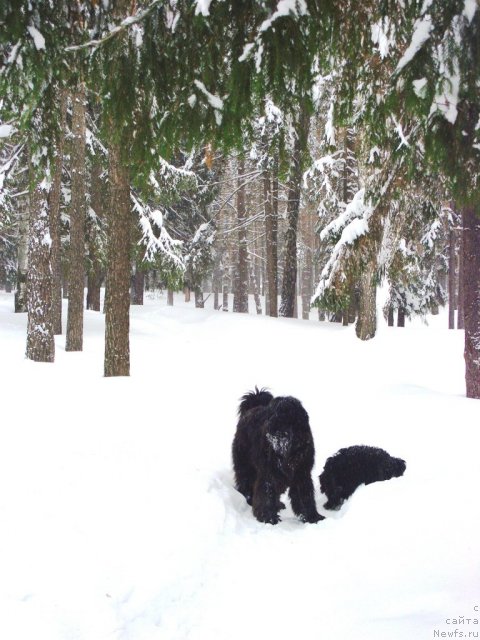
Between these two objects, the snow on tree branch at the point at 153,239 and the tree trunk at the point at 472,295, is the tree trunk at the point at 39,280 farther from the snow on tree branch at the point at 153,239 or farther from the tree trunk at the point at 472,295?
the tree trunk at the point at 472,295

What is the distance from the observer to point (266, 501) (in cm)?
479

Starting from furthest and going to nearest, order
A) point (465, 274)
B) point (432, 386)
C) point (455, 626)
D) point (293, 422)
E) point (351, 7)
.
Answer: point (432, 386)
point (465, 274)
point (293, 422)
point (351, 7)
point (455, 626)

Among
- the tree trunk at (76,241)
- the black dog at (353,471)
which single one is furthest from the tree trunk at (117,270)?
the black dog at (353,471)

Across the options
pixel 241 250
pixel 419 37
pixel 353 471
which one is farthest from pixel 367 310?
pixel 419 37

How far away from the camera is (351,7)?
358 cm

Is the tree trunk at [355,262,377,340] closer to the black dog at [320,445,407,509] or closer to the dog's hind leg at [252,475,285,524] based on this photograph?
the black dog at [320,445,407,509]

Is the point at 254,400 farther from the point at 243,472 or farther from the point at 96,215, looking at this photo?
the point at 96,215

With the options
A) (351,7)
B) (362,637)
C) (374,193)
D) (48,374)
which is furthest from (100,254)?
(362,637)

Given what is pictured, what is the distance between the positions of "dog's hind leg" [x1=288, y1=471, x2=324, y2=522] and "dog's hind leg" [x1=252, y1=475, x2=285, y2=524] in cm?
17

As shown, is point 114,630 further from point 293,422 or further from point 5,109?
point 5,109

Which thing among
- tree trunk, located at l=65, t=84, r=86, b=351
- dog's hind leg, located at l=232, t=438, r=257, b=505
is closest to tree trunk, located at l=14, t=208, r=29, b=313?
tree trunk, located at l=65, t=84, r=86, b=351

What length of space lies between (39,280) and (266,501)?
8001 millimetres

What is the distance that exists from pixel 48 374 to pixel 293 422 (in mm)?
5508

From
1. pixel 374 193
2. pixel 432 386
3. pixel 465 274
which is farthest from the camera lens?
pixel 432 386
